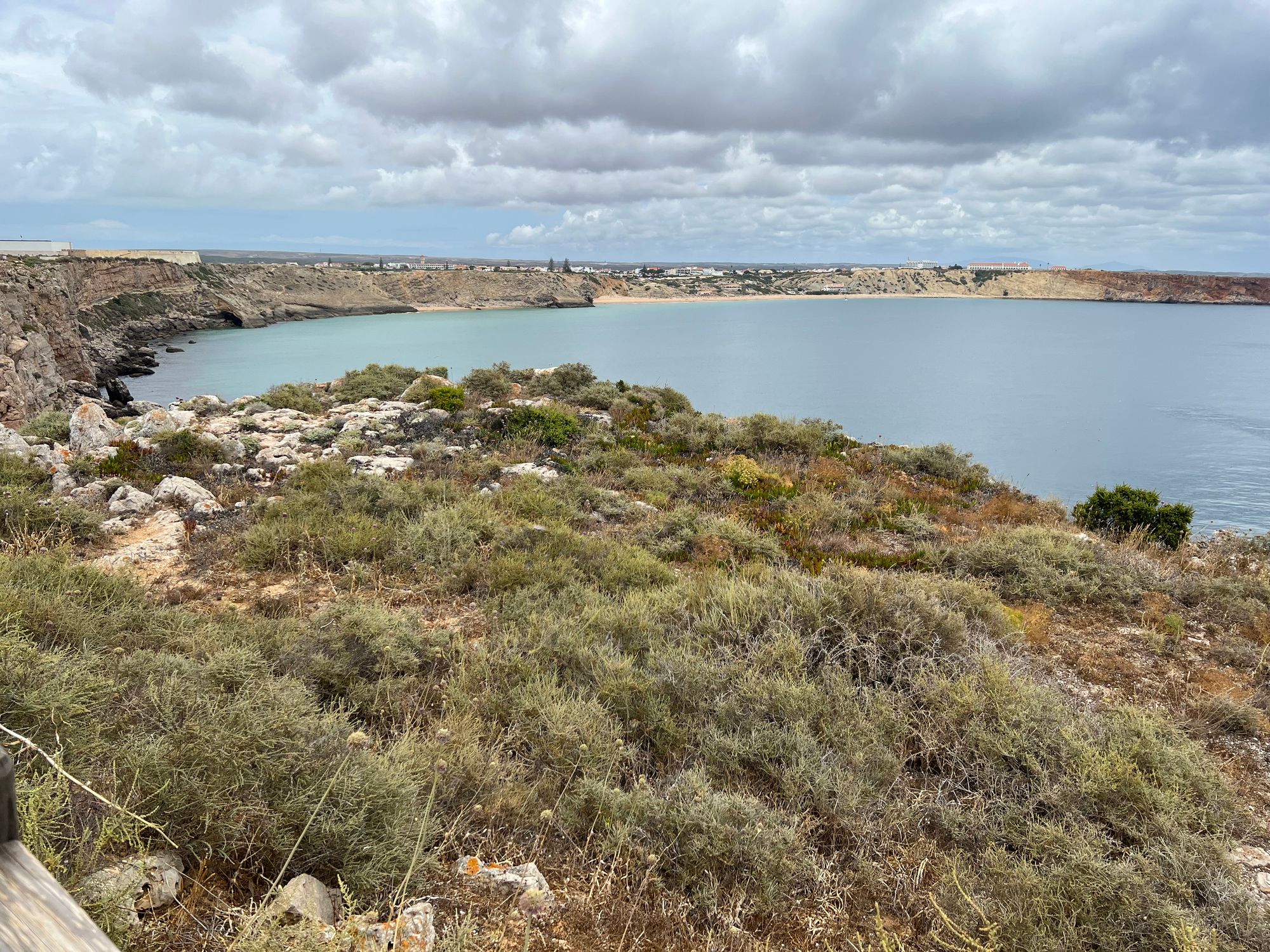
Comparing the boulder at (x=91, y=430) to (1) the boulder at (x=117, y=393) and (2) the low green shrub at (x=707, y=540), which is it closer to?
(2) the low green shrub at (x=707, y=540)

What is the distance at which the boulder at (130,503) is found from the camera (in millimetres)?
7777

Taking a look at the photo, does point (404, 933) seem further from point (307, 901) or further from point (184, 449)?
point (184, 449)

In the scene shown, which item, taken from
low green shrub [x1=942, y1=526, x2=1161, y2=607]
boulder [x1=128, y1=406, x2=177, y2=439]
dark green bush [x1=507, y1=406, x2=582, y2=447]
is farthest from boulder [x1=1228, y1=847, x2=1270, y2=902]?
boulder [x1=128, y1=406, x2=177, y2=439]

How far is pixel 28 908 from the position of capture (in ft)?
2.86

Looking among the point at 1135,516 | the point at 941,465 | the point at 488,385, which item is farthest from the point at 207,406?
the point at 1135,516

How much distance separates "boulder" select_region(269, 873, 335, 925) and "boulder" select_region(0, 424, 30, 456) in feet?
33.5

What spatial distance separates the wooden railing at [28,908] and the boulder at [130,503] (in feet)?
28.2

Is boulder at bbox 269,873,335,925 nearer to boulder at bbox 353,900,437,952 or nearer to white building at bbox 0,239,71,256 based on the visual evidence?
boulder at bbox 353,900,437,952

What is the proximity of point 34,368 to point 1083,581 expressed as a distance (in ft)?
113

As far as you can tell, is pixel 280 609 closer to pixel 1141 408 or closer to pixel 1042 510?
pixel 1042 510

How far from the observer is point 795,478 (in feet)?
38.2

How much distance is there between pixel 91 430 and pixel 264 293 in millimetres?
85922

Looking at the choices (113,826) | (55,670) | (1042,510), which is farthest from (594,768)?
(1042,510)

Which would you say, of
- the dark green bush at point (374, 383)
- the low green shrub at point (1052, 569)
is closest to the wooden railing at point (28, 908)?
the low green shrub at point (1052, 569)
